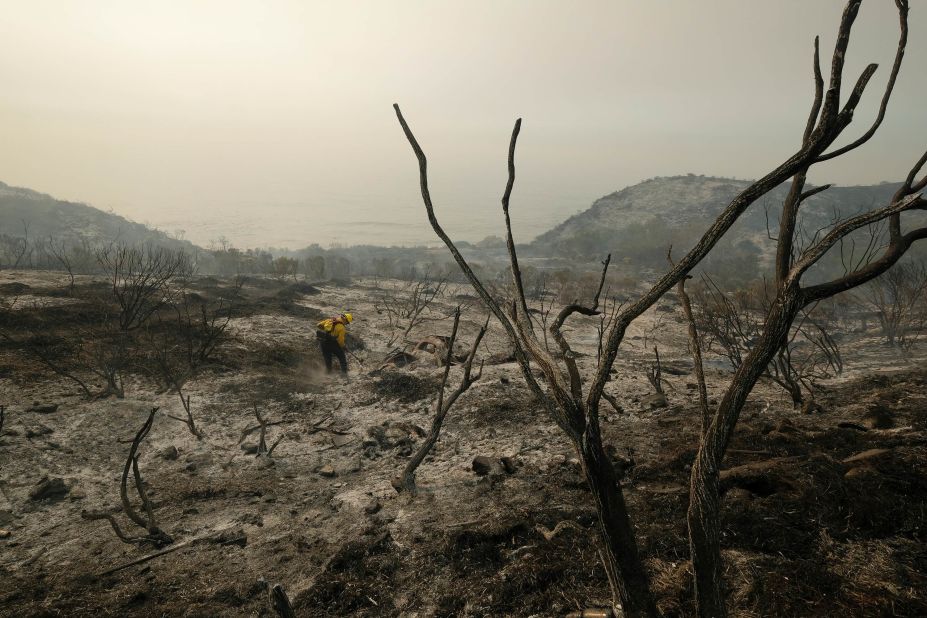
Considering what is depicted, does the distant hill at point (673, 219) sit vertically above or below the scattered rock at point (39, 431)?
above

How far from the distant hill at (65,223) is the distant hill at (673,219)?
4710 cm

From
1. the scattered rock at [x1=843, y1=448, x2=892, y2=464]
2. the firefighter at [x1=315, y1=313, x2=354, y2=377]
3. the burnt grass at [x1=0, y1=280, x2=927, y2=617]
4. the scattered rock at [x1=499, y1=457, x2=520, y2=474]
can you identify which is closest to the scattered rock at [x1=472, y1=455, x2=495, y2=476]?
the scattered rock at [x1=499, y1=457, x2=520, y2=474]

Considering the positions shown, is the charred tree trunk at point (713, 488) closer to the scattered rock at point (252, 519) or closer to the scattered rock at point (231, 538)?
the scattered rock at point (231, 538)

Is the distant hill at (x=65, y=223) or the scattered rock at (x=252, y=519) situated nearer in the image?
the scattered rock at (x=252, y=519)

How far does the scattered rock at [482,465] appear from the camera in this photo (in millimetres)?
4945

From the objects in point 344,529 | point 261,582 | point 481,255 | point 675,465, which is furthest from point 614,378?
point 481,255

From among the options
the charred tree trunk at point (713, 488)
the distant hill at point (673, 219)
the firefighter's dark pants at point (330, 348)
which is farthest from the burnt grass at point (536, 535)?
the distant hill at point (673, 219)

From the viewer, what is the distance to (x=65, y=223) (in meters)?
49.2

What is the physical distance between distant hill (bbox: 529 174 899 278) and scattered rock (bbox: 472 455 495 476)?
37.2 m

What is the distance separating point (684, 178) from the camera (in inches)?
2613

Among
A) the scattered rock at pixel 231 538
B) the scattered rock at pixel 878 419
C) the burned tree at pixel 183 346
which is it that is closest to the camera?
the scattered rock at pixel 231 538

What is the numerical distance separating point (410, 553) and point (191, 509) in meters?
2.78

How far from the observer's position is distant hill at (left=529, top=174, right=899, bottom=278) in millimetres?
44250

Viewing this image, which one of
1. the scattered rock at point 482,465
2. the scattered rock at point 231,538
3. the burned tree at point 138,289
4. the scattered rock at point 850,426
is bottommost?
the scattered rock at point 231,538
